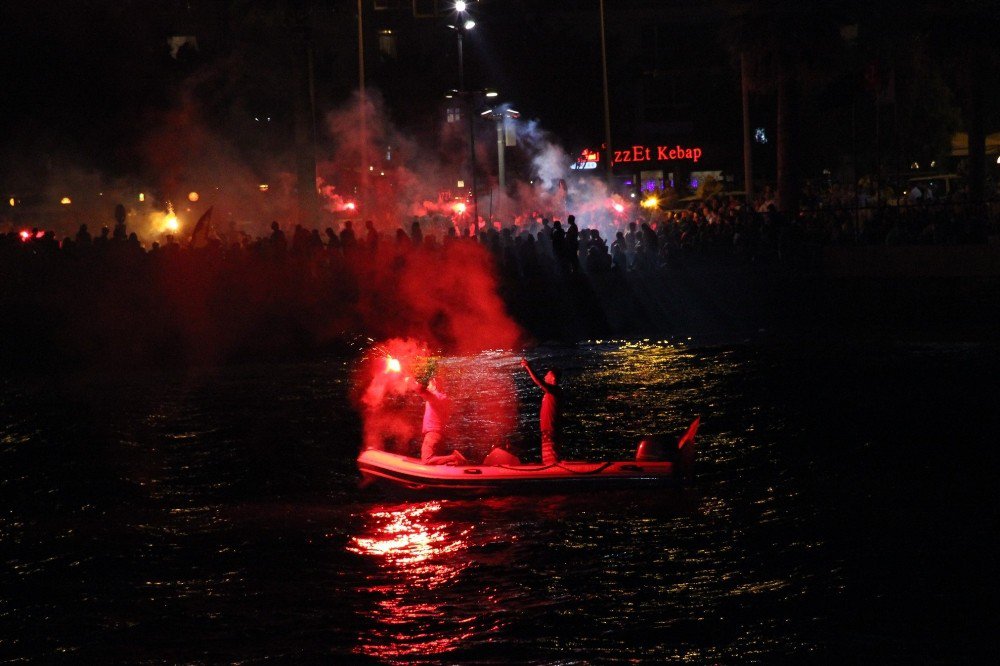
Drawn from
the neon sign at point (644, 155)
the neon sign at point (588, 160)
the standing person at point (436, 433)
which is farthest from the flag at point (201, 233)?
the neon sign at point (588, 160)

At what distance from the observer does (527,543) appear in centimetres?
1320

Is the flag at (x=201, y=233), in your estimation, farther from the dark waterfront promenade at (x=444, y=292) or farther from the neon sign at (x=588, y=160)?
the neon sign at (x=588, y=160)

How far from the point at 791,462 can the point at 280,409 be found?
9412 mm

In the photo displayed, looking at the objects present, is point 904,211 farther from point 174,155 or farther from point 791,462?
point 174,155

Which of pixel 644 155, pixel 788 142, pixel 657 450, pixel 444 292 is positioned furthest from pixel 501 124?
pixel 644 155

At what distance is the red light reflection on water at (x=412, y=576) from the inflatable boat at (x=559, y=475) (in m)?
0.43

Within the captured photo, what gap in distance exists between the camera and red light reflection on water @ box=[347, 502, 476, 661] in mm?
10477

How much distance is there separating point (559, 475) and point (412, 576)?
2795mm

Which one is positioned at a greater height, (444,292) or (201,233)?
(201,233)

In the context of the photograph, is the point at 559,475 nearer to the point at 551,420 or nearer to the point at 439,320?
the point at 551,420

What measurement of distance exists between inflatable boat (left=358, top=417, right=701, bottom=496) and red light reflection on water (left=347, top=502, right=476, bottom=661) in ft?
1.40

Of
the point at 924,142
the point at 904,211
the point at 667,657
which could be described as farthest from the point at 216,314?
the point at 924,142

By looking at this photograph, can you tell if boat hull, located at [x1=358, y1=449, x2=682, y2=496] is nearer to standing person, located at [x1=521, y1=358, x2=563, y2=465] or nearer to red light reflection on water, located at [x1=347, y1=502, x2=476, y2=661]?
standing person, located at [x1=521, y1=358, x2=563, y2=465]

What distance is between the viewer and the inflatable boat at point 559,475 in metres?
14.4
